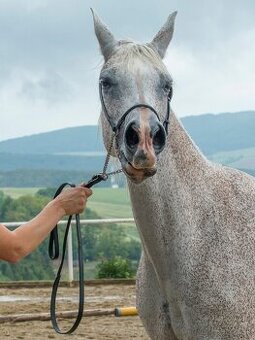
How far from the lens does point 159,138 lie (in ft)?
12.1

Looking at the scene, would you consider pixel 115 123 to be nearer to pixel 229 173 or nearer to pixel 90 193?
pixel 90 193

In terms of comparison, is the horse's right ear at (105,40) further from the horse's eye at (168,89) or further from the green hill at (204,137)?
the green hill at (204,137)

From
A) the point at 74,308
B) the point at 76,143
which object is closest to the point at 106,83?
the point at 74,308

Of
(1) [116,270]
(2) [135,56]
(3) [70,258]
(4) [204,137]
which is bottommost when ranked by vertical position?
(4) [204,137]

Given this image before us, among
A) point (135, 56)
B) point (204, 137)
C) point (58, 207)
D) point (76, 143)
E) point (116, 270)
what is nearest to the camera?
point (58, 207)

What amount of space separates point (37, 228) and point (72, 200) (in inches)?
9.6

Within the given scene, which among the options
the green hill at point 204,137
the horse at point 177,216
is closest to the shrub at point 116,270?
the horse at point 177,216

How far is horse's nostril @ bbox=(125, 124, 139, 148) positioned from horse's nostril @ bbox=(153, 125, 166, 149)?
0.27ft

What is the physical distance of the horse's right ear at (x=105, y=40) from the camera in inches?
167

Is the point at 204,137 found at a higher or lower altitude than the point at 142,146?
lower

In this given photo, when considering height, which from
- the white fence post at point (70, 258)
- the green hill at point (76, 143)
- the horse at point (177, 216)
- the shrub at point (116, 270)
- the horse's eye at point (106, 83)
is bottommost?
the green hill at point (76, 143)

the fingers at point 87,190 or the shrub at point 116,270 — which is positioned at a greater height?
the fingers at point 87,190

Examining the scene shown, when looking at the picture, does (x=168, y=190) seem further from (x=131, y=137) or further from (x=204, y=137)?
(x=204, y=137)

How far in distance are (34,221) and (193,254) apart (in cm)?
78
